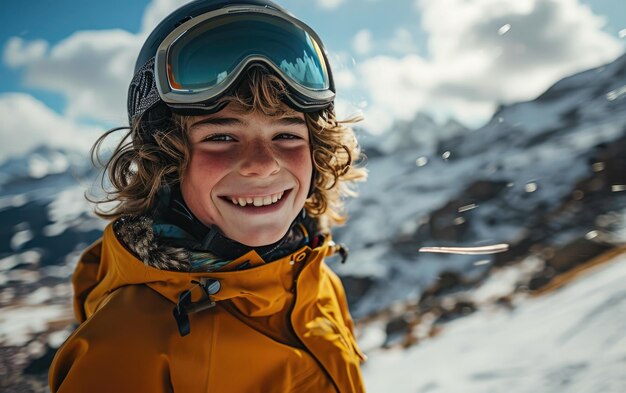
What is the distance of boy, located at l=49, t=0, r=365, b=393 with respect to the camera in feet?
3.81

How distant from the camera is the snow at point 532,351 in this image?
1925 mm

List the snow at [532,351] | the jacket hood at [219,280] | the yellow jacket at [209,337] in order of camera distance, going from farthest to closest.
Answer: the snow at [532,351]
the jacket hood at [219,280]
the yellow jacket at [209,337]

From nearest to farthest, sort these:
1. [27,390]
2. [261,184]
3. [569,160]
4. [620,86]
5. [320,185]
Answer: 1. [261,184]
2. [320,185]
3. [27,390]
4. [569,160]
5. [620,86]

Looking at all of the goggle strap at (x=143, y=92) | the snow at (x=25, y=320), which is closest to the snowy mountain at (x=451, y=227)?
the snow at (x=25, y=320)

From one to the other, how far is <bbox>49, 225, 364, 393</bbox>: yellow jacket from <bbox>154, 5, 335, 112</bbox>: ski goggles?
0.51m

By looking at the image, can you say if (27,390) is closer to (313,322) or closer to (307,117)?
(313,322)

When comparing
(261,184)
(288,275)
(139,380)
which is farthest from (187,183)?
(139,380)

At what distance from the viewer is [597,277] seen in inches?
106

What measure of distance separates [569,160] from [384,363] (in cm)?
313

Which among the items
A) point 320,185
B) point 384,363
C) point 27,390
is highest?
point 320,185

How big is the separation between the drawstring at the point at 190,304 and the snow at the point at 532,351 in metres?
1.54

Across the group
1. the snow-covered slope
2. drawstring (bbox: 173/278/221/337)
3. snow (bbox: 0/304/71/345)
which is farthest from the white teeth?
snow (bbox: 0/304/71/345)

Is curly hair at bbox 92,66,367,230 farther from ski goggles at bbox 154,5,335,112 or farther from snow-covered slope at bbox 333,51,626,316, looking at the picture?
snow-covered slope at bbox 333,51,626,316

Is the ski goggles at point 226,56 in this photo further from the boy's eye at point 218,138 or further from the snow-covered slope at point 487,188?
the snow-covered slope at point 487,188
